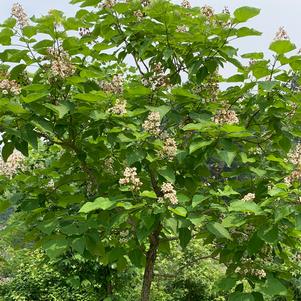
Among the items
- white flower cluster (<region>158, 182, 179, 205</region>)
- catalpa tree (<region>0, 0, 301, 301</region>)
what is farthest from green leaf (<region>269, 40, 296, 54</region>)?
white flower cluster (<region>158, 182, 179, 205</region>)

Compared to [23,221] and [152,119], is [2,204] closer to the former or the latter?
[23,221]

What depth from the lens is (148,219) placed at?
9.64 feet

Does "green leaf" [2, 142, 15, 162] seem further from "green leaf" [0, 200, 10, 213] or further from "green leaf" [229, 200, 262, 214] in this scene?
"green leaf" [229, 200, 262, 214]

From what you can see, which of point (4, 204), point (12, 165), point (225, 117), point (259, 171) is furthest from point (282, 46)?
point (4, 204)

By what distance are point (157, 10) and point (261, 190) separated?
1505mm

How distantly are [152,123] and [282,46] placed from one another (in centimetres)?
94

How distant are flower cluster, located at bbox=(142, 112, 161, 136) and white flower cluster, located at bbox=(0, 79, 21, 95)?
899mm

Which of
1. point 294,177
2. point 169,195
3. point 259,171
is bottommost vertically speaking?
point 259,171

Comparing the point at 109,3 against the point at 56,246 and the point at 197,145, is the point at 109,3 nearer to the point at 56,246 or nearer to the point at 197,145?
the point at 197,145

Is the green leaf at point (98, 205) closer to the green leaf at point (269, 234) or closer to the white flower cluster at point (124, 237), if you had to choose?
the green leaf at point (269, 234)

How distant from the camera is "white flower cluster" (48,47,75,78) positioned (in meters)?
3.24

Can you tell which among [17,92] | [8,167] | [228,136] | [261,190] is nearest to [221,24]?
[228,136]

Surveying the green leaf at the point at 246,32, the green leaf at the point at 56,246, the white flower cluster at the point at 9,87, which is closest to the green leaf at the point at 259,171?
the green leaf at the point at 246,32

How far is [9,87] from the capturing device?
3369 millimetres
